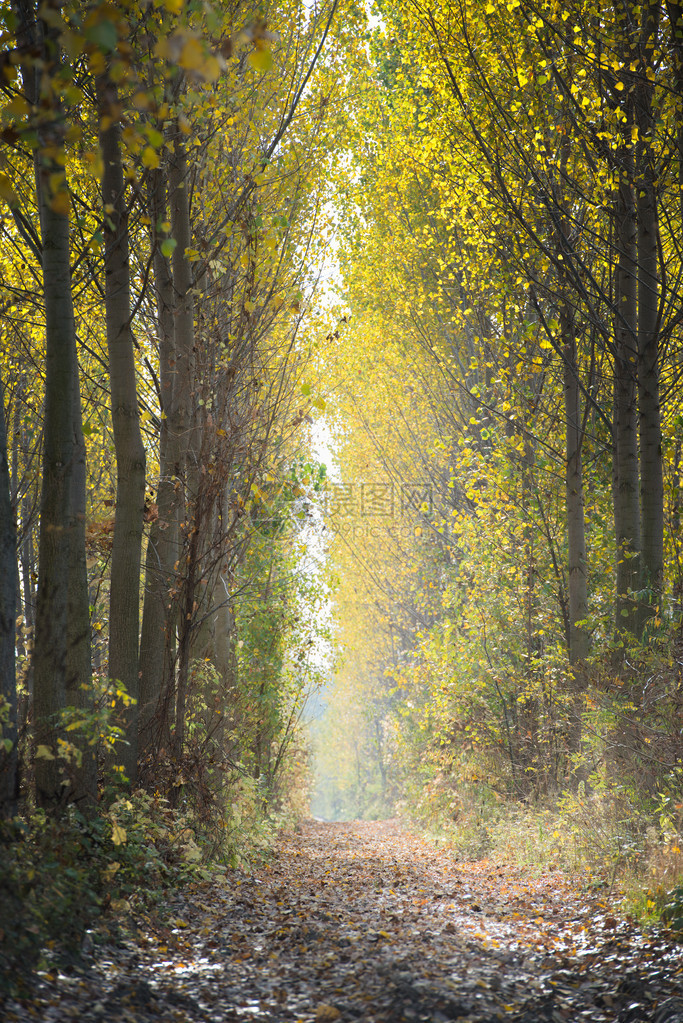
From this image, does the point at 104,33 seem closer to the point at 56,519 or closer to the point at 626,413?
the point at 56,519

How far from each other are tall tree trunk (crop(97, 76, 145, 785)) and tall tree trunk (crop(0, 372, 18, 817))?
69.4 inches

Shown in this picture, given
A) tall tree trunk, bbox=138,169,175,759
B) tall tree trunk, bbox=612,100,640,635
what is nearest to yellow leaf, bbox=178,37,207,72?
tall tree trunk, bbox=138,169,175,759

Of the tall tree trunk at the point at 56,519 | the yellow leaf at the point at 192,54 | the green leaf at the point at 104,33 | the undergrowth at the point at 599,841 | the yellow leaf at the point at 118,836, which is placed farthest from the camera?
the undergrowth at the point at 599,841

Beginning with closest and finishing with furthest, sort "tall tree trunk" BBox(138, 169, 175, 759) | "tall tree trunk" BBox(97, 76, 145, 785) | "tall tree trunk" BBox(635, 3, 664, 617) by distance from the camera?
"tall tree trunk" BBox(97, 76, 145, 785) → "tall tree trunk" BBox(138, 169, 175, 759) → "tall tree trunk" BBox(635, 3, 664, 617)

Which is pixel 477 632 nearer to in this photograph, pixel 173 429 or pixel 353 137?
pixel 173 429

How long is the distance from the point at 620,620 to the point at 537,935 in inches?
134

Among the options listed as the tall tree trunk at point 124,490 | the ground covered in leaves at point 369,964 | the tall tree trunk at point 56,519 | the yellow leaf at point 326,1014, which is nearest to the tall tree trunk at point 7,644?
the tall tree trunk at point 56,519

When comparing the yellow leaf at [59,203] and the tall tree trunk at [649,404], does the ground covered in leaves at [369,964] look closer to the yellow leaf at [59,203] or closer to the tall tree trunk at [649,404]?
the yellow leaf at [59,203]

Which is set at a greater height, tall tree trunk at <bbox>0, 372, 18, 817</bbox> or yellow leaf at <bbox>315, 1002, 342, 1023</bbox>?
tall tree trunk at <bbox>0, 372, 18, 817</bbox>

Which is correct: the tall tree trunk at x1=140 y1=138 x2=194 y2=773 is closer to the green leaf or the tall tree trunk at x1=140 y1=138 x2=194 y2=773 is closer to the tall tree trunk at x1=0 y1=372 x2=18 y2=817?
the tall tree trunk at x1=0 y1=372 x2=18 y2=817

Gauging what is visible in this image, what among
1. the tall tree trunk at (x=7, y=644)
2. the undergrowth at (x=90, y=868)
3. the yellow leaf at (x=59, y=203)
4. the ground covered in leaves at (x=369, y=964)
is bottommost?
the ground covered in leaves at (x=369, y=964)

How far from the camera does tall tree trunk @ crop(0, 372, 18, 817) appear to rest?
4.31m

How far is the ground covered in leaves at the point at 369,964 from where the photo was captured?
3604 millimetres

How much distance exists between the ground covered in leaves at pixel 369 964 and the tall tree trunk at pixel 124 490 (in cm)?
173
